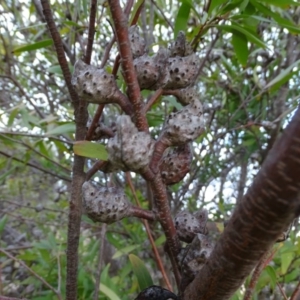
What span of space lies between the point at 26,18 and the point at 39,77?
0.98 feet

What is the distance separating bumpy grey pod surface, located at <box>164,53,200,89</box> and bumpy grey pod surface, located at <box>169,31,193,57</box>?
0.02 meters

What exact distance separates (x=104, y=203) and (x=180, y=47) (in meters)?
0.19

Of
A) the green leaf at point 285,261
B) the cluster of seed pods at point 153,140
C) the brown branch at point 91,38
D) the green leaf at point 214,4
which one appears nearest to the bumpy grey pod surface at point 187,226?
the cluster of seed pods at point 153,140

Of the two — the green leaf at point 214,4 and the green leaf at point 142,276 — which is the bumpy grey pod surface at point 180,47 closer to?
the green leaf at point 214,4

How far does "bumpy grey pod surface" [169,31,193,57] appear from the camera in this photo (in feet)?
1.61

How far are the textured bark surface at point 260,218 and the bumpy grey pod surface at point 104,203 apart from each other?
4.4 inches

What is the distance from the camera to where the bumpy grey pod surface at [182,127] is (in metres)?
0.44

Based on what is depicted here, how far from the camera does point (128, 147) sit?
388 mm

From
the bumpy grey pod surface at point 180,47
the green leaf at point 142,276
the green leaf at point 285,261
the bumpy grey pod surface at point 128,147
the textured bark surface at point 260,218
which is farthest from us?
the green leaf at point 285,261

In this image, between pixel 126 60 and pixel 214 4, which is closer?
pixel 126 60

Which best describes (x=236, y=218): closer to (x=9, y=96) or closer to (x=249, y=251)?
(x=249, y=251)

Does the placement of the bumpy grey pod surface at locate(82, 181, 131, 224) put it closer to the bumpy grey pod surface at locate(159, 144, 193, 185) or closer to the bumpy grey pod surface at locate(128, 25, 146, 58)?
the bumpy grey pod surface at locate(159, 144, 193, 185)

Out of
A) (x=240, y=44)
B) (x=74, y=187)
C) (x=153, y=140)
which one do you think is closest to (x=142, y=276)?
(x=74, y=187)

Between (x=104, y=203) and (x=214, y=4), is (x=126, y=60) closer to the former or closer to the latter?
(x=104, y=203)
